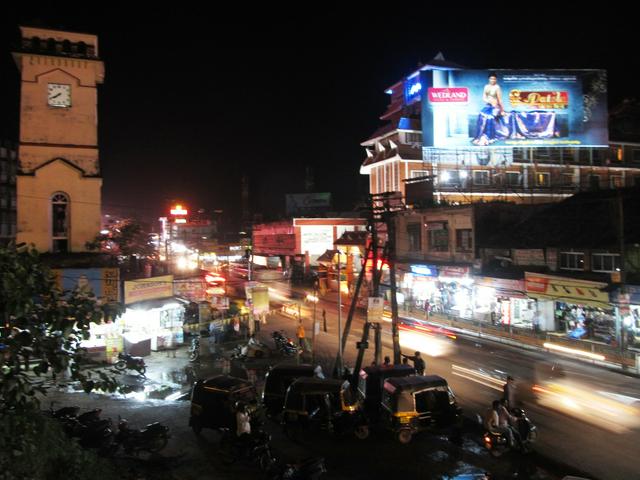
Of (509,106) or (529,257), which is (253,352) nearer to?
(529,257)

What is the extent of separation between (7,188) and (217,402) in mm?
53860

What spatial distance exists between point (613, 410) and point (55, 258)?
22667 millimetres

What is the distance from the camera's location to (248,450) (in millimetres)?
11656

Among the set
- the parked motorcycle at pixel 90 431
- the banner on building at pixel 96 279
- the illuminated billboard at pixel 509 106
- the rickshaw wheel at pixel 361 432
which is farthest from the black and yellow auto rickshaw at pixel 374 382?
the illuminated billboard at pixel 509 106

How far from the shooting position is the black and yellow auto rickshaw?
15.3 meters

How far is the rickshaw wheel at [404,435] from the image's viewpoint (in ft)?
42.8

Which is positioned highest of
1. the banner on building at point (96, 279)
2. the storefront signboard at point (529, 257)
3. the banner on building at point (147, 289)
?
the storefront signboard at point (529, 257)

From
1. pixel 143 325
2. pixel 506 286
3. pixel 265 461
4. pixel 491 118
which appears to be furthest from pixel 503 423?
pixel 491 118

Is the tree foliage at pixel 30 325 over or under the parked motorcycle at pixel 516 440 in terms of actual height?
over

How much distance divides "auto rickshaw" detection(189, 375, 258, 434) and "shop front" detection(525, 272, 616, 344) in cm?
1645

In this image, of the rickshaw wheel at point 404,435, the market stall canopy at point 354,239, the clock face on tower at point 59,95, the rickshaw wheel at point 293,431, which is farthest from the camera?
the market stall canopy at point 354,239

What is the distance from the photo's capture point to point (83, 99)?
23234 millimetres

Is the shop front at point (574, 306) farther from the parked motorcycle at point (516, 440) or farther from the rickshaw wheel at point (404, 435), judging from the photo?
the rickshaw wheel at point (404, 435)

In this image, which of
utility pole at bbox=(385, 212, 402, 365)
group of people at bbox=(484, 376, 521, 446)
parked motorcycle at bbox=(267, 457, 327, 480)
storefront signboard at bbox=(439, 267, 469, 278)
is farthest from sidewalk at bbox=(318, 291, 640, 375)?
parked motorcycle at bbox=(267, 457, 327, 480)
